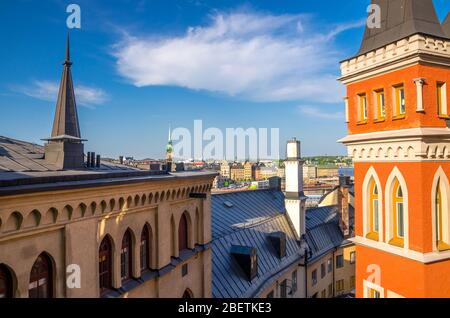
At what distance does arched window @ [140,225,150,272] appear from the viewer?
11172 mm

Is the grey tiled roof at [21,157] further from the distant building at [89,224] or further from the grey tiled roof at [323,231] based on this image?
the grey tiled roof at [323,231]

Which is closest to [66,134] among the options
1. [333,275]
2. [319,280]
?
[319,280]

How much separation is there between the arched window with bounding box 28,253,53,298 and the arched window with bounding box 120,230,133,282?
2548mm

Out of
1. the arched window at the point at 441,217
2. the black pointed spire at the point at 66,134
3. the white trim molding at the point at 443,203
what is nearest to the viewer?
the white trim molding at the point at 443,203

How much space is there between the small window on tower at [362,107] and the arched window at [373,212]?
239 cm

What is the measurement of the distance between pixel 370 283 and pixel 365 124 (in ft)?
19.6

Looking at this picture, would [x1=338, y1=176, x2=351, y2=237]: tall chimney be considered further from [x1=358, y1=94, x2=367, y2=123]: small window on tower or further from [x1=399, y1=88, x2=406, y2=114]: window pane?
[x1=399, y1=88, x2=406, y2=114]: window pane

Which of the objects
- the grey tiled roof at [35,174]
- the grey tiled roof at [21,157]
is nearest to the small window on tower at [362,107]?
the grey tiled roof at [35,174]

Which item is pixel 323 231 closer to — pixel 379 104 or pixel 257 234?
pixel 257 234

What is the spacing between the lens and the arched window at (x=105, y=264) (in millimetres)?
9406

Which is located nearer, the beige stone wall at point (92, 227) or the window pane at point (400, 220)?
the beige stone wall at point (92, 227)

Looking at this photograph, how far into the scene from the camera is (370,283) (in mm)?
12125
